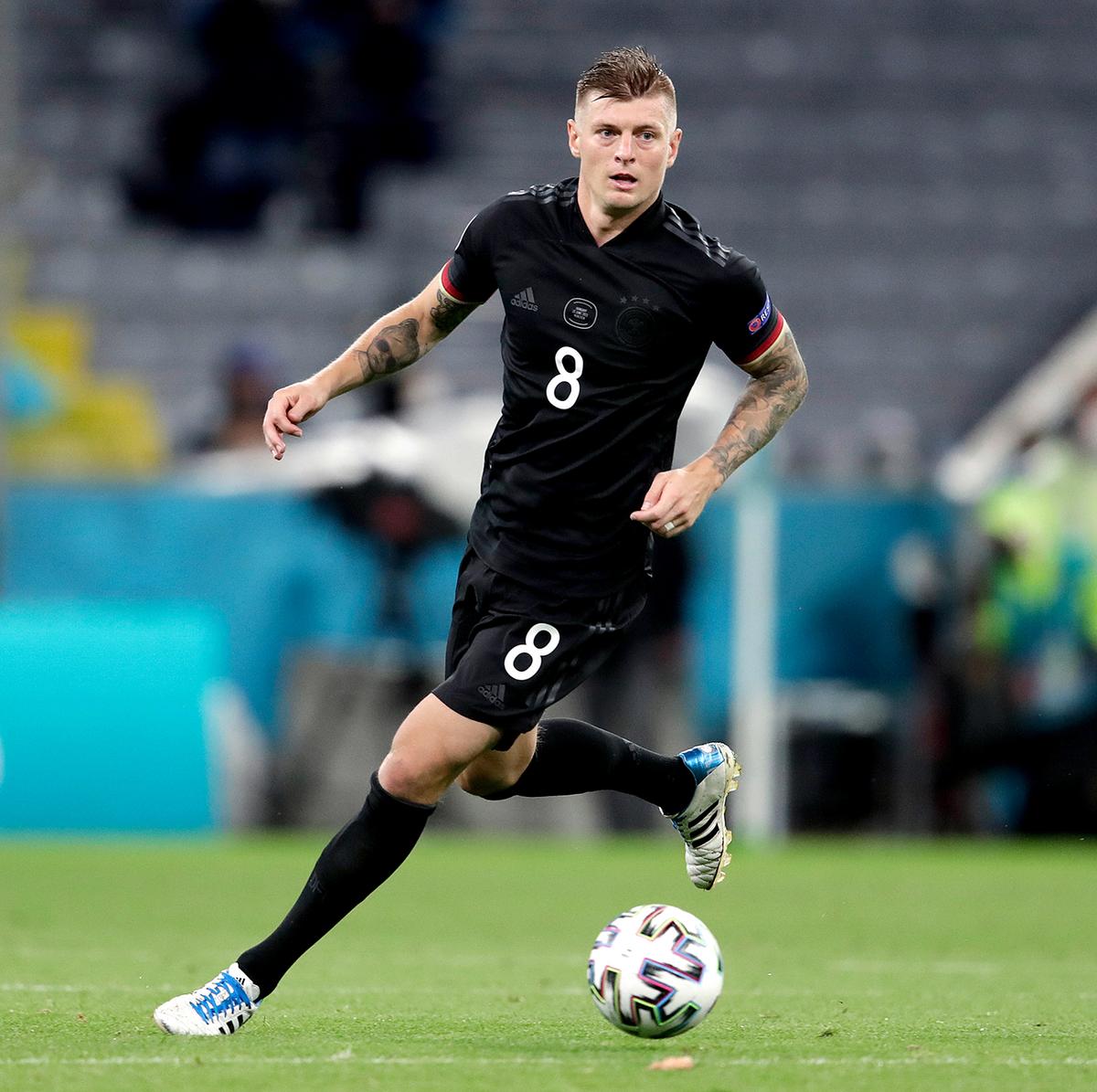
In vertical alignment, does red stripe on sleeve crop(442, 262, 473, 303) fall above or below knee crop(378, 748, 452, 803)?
above

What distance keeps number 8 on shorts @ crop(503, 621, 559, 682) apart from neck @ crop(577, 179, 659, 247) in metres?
0.89

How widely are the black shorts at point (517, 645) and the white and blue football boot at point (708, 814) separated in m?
0.80

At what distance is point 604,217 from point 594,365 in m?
0.34

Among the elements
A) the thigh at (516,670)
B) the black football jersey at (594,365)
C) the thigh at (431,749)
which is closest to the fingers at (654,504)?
the black football jersey at (594,365)

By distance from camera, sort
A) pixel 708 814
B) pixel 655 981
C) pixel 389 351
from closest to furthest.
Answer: pixel 655 981
pixel 389 351
pixel 708 814

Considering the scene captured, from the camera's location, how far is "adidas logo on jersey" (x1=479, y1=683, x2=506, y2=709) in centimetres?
471

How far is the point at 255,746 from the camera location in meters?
12.4

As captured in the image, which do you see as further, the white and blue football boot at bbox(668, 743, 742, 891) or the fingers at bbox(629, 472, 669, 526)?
the white and blue football boot at bbox(668, 743, 742, 891)

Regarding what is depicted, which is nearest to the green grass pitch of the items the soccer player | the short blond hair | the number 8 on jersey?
the soccer player

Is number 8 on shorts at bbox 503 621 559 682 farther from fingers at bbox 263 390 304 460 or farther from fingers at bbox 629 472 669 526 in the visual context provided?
fingers at bbox 263 390 304 460

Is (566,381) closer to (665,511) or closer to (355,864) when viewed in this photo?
(665,511)

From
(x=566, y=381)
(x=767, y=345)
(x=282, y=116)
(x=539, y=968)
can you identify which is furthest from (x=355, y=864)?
(x=282, y=116)

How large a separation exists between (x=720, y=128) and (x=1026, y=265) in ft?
9.28

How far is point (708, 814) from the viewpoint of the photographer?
5730mm
